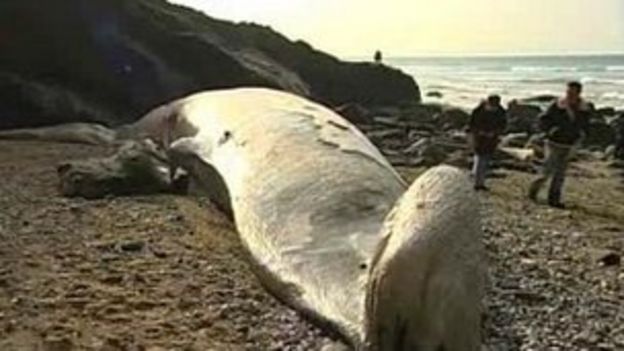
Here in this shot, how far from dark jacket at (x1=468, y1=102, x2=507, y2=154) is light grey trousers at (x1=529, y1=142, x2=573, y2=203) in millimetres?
844

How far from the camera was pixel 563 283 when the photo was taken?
838 cm

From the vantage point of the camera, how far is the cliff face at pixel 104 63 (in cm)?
1833

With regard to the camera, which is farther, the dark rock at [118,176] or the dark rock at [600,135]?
the dark rock at [600,135]

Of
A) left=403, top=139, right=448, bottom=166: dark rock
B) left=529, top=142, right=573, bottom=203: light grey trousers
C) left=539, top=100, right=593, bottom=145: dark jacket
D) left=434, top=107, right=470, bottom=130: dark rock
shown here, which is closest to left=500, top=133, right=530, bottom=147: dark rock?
left=434, top=107, right=470, bottom=130: dark rock

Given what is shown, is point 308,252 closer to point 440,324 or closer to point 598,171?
Answer: point 440,324

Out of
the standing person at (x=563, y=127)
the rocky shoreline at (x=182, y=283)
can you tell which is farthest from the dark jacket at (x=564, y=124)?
the rocky shoreline at (x=182, y=283)

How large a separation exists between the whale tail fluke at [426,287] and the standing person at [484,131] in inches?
367

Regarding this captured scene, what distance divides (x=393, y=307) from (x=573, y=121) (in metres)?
8.81

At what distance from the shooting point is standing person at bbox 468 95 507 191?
14523 millimetres

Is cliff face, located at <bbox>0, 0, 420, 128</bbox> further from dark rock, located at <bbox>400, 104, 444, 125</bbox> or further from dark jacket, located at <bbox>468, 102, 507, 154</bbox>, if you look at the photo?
dark jacket, located at <bbox>468, 102, 507, 154</bbox>

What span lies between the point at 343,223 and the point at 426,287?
2.03 m

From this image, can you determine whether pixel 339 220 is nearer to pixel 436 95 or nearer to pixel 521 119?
pixel 521 119

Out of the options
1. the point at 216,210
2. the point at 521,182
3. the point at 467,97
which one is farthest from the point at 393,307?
the point at 467,97

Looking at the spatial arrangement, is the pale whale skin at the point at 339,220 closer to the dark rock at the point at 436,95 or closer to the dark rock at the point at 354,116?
the dark rock at the point at 354,116
